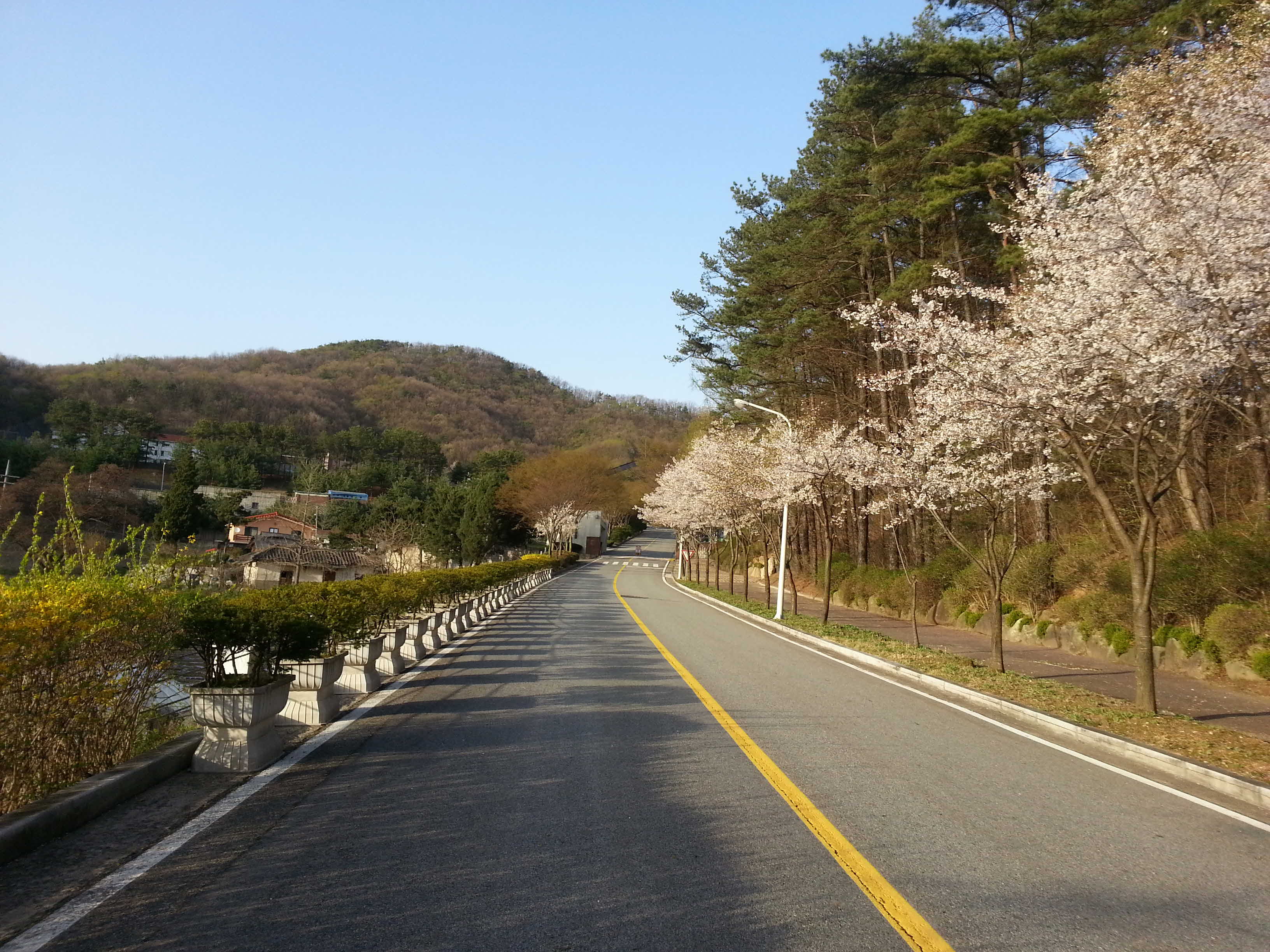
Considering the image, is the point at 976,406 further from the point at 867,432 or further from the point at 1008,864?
the point at 867,432

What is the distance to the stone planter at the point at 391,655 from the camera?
11.4 metres

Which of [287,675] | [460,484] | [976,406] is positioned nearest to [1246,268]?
[976,406]

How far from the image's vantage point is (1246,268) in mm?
9352

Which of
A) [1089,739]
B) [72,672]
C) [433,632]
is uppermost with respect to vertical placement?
[72,672]

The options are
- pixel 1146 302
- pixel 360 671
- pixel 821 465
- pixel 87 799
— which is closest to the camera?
pixel 87 799

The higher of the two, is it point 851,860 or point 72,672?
point 72,672

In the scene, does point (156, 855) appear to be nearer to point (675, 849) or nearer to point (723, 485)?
point (675, 849)

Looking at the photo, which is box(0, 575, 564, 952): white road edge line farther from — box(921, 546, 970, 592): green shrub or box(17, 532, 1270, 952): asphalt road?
box(921, 546, 970, 592): green shrub

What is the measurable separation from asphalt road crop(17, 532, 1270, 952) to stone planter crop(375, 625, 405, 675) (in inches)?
119

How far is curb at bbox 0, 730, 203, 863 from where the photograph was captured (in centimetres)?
436

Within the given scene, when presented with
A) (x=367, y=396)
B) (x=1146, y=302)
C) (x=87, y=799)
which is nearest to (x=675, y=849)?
(x=87, y=799)

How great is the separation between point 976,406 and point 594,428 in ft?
407

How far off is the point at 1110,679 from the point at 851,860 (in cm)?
1129

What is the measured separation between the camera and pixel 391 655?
11539 millimetres
